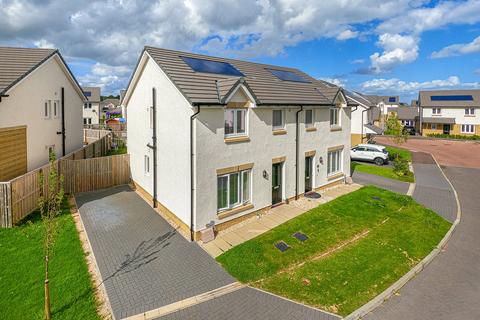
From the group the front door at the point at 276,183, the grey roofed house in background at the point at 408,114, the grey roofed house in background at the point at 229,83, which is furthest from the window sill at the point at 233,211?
the grey roofed house in background at the point at 408,114

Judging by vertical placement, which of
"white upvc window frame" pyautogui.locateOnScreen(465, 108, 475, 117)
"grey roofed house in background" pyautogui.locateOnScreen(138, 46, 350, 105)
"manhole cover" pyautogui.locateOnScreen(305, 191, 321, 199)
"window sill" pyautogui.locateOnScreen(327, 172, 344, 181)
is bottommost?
"manhole cover" pyautogui.locateOnScreen(305, 191, 321, 199)

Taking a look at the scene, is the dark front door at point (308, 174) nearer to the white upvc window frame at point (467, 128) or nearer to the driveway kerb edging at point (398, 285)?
the driveway kerb edging at point (398, 285)

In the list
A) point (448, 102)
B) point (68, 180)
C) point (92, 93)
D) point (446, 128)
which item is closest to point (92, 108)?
point (92, 93)

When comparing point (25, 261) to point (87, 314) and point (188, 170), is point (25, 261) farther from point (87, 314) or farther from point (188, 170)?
point (188, 170)

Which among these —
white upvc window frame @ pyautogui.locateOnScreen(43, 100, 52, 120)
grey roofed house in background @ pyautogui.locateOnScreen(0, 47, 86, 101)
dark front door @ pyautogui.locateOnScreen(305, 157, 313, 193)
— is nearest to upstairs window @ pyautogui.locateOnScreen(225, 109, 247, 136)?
dark front door @ pyautogui.locateOnScreen(305, 157, 313, 193)

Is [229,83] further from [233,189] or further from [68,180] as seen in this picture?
[68,180]

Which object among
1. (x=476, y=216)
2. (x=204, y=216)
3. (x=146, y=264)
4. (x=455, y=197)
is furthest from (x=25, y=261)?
(x=455, y=197)

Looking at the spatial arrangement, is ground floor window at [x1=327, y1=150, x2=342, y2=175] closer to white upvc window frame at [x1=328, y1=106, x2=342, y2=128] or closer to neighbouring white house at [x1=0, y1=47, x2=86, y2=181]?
white upvc window frame at [x1=328, y1=106, x2=342, y2=128]
